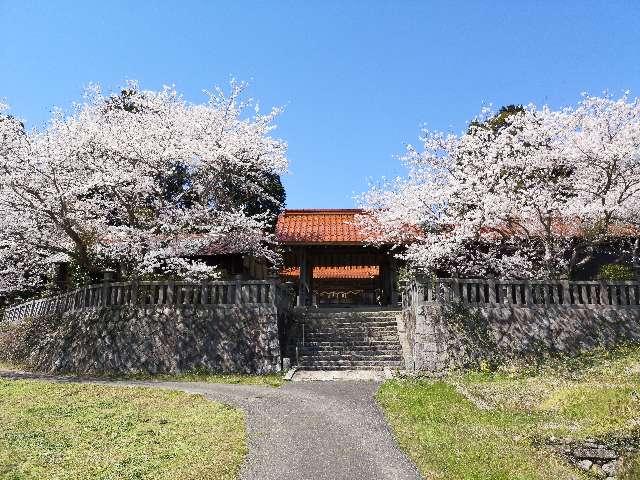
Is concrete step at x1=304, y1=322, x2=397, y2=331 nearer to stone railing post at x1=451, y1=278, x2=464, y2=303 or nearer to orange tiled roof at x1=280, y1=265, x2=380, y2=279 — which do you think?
stone railing post at x1=451, y1=278, x2=464, y2=303

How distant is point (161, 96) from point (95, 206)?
661cm

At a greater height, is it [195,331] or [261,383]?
[195,331]

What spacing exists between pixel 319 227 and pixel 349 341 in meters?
8.17

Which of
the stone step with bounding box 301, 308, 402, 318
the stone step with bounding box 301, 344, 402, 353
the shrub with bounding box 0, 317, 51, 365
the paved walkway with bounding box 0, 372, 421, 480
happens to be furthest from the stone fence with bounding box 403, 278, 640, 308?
the shrub with bounding box 0, 317, 51, 365

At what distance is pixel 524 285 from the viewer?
18797mm

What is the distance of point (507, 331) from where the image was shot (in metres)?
18.3

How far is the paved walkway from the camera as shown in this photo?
812 cm

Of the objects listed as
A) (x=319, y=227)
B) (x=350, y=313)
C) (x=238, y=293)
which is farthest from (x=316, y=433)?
(x=319, y=227)

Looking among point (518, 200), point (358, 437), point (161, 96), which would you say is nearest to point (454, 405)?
point (358, 437)

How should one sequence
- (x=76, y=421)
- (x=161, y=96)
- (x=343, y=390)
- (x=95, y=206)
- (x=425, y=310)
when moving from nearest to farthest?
(x=76, y=421), (x=343, y=390), (x=425, y=310), (x=95, y=206), (x=161, y=96)

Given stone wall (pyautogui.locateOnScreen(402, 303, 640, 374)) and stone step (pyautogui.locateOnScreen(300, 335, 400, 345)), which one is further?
stone step (pyautogui.locateOnScreen(300, 335, 400, 345))

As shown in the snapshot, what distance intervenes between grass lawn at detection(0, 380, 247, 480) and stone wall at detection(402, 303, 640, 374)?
27.2ft

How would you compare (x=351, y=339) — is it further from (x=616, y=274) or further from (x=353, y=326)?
(x=616, y=274)

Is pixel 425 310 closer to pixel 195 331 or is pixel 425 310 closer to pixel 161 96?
pixel 195 331
